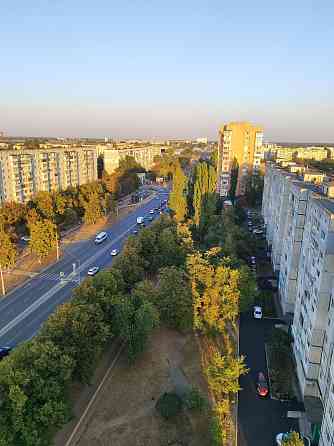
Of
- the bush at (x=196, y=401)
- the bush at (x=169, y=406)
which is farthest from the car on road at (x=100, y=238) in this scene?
the bush at (x=196, y=401)

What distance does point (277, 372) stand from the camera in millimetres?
21188

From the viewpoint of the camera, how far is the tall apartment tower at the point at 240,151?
6706cm

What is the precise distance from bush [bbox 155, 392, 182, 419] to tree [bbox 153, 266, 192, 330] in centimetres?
724

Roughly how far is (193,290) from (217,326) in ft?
11.0

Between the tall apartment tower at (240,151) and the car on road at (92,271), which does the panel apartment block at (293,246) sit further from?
the tall apartment tower at (240,151)

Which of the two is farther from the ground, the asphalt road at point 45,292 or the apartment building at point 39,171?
the apartment building at point 39,171

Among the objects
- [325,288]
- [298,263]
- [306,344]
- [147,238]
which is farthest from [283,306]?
[147,238]

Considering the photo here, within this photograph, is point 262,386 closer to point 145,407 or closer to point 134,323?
point 145,407

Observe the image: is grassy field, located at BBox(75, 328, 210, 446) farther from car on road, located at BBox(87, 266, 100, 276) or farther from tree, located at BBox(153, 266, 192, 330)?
car on road, located at BBox(87, 266, 100, 276)

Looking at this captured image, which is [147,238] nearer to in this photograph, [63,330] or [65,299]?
[65,299]

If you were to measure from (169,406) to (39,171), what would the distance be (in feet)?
180

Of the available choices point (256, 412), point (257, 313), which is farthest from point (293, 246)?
point (256, 412)

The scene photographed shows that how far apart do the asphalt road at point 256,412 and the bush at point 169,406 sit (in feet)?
11.7

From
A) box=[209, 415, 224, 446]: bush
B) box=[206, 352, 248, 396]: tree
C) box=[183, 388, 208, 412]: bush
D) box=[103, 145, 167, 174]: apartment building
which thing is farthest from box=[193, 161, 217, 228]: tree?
box=[103, 145, 167, 174]: apartment building
